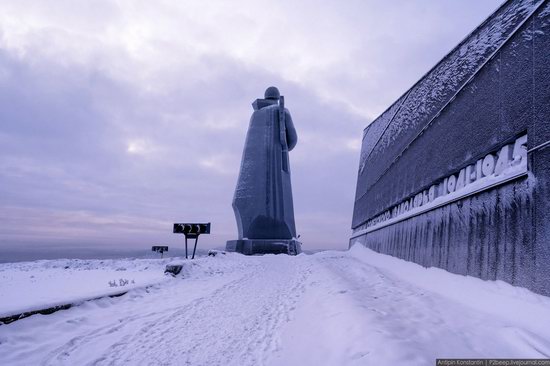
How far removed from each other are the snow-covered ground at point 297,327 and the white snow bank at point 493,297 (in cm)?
2

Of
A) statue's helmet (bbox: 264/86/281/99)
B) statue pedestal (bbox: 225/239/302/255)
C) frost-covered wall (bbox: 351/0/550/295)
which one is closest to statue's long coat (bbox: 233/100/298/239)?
statue pedestal (bbox: 225/239/302/255)

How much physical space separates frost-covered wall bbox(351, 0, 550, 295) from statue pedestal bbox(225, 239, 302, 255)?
10.4 metres

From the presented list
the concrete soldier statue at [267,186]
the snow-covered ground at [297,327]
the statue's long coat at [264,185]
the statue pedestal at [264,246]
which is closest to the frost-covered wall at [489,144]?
the snow-covered ground at [297,327]

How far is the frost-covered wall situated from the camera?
4672 millimetres

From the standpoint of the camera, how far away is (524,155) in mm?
5059

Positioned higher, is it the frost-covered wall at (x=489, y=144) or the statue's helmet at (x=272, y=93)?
the statue's helmet at (x=272, y=93)

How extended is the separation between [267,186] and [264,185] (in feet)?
0.68

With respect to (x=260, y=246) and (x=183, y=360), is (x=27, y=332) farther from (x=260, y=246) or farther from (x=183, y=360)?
(x=260, y=246)

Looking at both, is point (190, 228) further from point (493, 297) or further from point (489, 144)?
point (493, 297)

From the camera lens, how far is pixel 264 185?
871 inches

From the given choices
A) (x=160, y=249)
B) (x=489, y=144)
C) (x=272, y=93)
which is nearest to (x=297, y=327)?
(x=489, y=144)

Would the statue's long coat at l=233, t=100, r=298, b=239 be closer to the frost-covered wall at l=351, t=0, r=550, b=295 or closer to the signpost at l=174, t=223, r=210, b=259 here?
the signpost at l=174, t=223, r=210, b=259

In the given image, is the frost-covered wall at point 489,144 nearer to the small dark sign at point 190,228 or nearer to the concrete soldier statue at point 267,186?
the small dark sign at point 190,228

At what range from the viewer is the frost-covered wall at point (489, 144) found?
4.67 m
